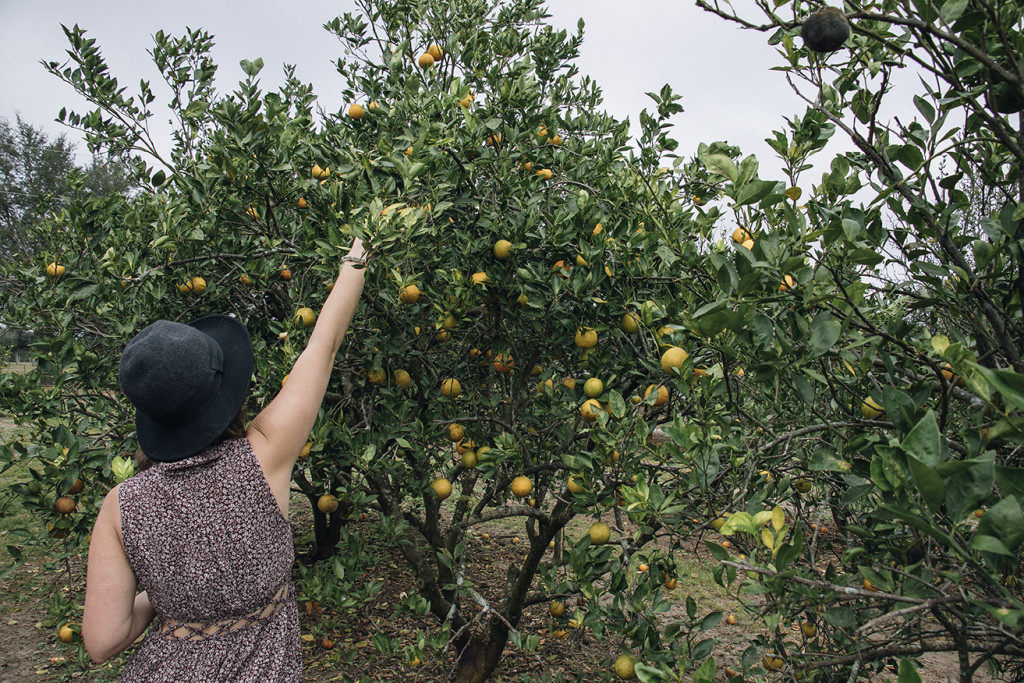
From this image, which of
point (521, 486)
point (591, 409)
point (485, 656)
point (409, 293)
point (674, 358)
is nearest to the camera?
point (674, 358)

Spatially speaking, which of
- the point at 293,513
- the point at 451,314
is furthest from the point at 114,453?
the point at 293,513

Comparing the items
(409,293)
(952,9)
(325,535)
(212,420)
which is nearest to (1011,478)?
(952,9)

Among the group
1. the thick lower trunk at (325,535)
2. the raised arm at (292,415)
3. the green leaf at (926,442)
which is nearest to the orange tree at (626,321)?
the green leaf at (926,442)

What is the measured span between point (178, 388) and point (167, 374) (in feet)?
0.13

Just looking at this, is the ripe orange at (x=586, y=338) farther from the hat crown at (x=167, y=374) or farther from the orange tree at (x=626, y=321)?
the hat crown at (x=167, y=374)

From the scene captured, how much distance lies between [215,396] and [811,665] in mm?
1534

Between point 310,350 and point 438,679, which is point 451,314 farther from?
point 438,679

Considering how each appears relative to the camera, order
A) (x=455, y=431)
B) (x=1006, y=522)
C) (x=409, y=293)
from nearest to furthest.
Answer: (x=1006, y=522) < (x=409, y=293) < (x=455, y=431)

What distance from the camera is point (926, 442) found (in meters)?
0.97

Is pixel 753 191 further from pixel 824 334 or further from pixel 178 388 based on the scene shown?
pixel 178 388

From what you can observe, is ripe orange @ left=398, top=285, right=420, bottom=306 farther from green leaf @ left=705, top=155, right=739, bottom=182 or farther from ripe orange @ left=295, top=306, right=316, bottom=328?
green leaf @ left=705, top=155, right=739, bottom=182

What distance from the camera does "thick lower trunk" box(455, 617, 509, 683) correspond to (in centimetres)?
330

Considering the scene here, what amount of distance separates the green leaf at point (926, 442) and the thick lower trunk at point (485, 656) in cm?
282

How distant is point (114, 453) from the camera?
2322 mm
